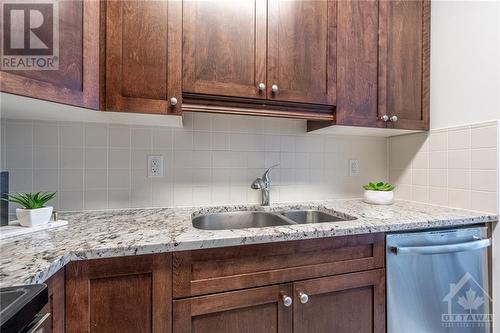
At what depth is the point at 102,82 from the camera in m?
0.99

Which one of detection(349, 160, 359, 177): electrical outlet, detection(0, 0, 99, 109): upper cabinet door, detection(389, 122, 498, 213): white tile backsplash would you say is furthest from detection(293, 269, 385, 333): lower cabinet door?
detection(0, 0, 99, 109): upper cabinet door

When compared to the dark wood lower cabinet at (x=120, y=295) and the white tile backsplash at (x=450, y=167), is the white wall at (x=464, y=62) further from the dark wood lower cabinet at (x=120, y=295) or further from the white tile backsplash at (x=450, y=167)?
the dark wood lower cabinet at (x=120, y=295)

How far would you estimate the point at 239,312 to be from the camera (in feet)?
2.92

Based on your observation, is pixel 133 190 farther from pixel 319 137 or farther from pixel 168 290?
pixel 319 137

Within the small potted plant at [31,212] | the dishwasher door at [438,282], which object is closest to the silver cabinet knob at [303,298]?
the dishwasher door at [438,282]

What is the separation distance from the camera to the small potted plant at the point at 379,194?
1514 millimetres

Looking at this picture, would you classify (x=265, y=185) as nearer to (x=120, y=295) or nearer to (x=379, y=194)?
(x=379, y=194)

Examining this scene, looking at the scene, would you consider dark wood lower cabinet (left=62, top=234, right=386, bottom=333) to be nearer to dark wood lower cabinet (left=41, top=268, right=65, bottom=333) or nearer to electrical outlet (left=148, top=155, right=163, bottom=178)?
dark wood lower cabinet (left=41, top=268, right=65, bottom=333)

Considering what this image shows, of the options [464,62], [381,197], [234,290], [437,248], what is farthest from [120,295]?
[464,62]

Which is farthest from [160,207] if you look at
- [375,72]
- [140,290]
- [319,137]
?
[375,72]

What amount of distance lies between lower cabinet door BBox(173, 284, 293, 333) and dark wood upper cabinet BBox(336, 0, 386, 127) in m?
0.92

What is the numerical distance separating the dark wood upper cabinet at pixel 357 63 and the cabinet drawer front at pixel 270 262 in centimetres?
66

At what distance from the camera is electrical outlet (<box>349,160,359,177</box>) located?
1756mm

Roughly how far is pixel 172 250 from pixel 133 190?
0.69 meters
